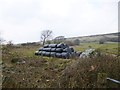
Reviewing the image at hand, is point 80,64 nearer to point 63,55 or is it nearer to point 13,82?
point 13,82

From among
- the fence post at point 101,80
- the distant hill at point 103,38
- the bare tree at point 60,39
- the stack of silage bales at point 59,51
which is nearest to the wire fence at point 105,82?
the fence post at point 101,80

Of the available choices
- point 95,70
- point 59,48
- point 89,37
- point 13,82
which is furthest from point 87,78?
point 89,37

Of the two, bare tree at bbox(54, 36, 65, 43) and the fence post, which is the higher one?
bare tree at bbox(54, 36, 65, 43)

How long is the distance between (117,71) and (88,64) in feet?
3.82

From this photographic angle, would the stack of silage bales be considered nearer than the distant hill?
Yes

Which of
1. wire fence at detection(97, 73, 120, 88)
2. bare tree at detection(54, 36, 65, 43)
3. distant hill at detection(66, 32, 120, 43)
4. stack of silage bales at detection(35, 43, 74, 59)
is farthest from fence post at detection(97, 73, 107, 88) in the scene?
bare tree at detection(54, 36, 65, 43)

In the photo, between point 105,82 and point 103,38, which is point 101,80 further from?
point 103,38

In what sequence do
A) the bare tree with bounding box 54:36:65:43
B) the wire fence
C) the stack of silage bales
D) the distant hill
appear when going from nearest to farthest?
the wire fence
the stack of silage bales
the distant hill
the bare tree with bounding box 54:36:65:43

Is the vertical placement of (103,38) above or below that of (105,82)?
above

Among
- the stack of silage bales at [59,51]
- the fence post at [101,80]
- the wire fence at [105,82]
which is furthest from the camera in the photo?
the stack of silage bales at [59,51]

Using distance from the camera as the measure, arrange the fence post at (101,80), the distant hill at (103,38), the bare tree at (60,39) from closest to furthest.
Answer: the fence post at (101,80), the distant hill at (103,38), the bare tree at (60,39)

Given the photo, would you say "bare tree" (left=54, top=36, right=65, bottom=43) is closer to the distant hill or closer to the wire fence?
the distant hill

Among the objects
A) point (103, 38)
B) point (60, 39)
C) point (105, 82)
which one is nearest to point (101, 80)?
point (105, 82)

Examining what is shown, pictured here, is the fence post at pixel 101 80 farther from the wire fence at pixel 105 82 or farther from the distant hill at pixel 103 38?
the distant hill at pixel 103 38
